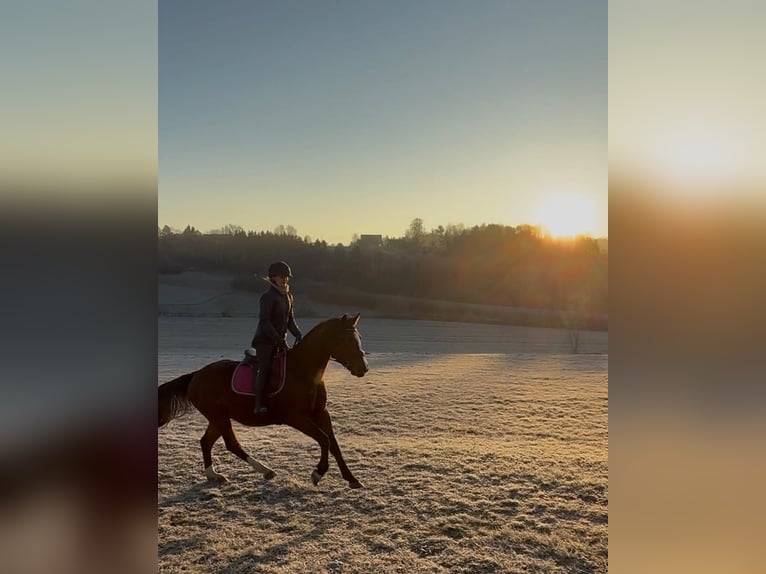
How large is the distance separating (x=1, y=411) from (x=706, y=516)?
2240mm

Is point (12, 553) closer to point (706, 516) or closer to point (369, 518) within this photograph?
point (706, 516)

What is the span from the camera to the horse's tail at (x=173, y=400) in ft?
15.3

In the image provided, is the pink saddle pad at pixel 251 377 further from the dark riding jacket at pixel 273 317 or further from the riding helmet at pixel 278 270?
the riding helmet at pixel 278 270

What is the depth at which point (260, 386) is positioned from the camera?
4316mm

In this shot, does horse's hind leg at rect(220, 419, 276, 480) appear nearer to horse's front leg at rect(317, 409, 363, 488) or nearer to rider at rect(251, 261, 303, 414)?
rider at rect(251, 261, 303, 414)

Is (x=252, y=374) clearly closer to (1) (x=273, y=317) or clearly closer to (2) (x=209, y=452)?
(1) (x=273, y=317)

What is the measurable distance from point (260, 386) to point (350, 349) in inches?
38.2

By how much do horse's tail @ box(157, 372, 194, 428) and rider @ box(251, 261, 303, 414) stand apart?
930 millimetres

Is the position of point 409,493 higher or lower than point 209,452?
lower

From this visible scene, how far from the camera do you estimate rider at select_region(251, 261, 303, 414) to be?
420 cm

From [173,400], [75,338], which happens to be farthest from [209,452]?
[75,338]

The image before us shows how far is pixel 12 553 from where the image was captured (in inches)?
51.4

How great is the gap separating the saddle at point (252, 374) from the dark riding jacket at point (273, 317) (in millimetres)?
183

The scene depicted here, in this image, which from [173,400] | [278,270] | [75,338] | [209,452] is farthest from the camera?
[209,452]
